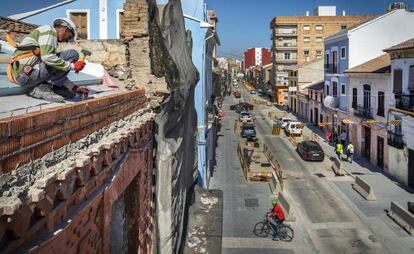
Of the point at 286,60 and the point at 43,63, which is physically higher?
the point at 286,60

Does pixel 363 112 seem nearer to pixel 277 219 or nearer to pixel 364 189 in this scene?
pixel 364 189

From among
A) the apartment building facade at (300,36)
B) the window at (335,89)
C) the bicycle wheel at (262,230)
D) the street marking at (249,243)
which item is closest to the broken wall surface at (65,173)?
the street marking at (249,243)

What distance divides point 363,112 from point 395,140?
566 cm

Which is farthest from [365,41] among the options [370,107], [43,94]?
[43,94]

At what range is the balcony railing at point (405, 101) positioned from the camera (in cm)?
2107

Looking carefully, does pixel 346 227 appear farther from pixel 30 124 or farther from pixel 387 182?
pixel 30 124

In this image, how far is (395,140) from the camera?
22.8 m

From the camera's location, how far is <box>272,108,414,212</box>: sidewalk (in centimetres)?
1797

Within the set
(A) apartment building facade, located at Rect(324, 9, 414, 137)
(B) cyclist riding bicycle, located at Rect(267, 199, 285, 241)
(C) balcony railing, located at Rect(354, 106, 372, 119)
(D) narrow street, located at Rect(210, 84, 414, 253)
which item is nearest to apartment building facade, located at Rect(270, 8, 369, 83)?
(A) apartment building facade, located at Rect(324, 9, 414, 137)

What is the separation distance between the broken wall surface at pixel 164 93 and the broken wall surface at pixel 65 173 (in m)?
1.33

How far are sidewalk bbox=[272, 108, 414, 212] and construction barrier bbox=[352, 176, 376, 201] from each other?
226 mm

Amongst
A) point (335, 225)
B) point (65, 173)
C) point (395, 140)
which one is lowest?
point (335, 225)

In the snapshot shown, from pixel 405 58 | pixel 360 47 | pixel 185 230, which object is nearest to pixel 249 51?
pixel 360 47

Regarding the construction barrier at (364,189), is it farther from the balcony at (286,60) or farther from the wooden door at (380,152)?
the balcony at (286,60)
